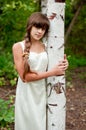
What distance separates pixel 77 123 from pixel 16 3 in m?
4.52

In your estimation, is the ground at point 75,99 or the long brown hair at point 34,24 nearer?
the long brown hair at point 34,24

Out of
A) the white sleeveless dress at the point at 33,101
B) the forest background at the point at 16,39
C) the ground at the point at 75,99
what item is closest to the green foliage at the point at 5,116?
the forest background at the point at 16,39

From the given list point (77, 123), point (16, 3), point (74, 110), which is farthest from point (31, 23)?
point (16, 3)

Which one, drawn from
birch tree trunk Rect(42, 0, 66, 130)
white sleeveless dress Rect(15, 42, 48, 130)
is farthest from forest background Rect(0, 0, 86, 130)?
birch tree trunk Rect(42, 0, 66, 130)

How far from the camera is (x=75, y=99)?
23.2ft

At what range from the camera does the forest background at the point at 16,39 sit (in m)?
6.55

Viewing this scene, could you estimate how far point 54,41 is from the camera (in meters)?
3.29

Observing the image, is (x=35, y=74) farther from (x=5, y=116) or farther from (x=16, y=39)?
(x=16, y=39)

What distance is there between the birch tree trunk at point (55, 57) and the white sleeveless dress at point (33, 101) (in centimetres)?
6

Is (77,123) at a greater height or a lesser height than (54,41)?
lesser

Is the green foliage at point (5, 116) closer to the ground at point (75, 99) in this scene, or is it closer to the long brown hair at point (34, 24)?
the ground at point (75, 99)

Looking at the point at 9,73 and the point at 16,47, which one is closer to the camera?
the point at 16,47

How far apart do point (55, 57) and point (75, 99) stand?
12.6ft

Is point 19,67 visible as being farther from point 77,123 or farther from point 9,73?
point 9,73
